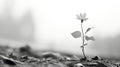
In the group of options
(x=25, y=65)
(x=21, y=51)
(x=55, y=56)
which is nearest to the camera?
(x=25, y=65)

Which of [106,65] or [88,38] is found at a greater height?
[88,38]

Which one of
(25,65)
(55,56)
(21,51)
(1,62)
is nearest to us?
(1,62)

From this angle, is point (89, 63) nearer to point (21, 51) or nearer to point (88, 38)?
point (88, 38)

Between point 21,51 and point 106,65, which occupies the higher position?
point 21,51

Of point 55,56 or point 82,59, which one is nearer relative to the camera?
point 82,59

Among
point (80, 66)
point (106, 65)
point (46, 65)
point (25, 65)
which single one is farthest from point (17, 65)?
point (106, 65)

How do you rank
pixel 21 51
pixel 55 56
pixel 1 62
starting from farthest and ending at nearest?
pixel 21 51 < pixel 55 56 < pixel 1 62

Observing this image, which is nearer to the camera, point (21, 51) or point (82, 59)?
point (82, 59)

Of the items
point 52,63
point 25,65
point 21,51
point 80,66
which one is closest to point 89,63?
point 80,66

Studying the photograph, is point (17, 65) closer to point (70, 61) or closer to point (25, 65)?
point (25, 65)
